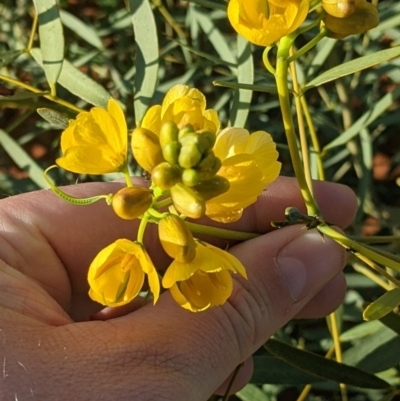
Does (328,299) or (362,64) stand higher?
(362,64)

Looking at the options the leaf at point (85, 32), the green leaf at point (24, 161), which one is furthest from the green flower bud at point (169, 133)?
the leaf at point (85, 32)

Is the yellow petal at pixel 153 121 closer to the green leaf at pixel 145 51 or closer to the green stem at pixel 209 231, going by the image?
the green stem at pixel 209 231

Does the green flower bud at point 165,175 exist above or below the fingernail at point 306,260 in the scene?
above

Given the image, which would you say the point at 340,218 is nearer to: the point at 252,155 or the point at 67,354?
the point at 252,155

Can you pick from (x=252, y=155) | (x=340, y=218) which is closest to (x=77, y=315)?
(x=340, y=218)

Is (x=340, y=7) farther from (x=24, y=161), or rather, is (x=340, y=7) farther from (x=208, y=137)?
(x=24, y=161)

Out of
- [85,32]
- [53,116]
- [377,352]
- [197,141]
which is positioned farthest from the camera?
[85,32]

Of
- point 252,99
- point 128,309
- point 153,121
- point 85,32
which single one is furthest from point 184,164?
point 252,99
